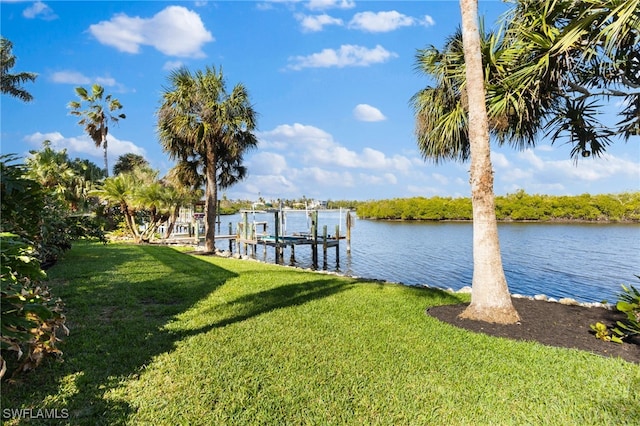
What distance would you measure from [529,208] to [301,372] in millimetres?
62464

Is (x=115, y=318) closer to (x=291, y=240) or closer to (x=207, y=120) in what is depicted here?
(x=207, y=120)

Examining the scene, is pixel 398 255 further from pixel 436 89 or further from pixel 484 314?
pixel 484 314

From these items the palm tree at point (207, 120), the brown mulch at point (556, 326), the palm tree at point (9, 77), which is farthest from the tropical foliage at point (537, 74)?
the palm tree at point (9, 77)

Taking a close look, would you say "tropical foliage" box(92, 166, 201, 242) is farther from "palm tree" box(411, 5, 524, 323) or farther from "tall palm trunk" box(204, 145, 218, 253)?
"palm tree" box(411, 5, 524, 323)

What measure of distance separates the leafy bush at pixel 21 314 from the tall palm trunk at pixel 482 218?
5051 mm

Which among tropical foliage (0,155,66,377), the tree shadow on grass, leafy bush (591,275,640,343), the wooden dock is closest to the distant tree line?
the wooden dock

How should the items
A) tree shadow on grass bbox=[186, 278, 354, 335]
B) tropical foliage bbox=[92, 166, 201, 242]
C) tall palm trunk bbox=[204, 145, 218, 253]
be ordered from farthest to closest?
tropical foliage bbox=[92, 166, 201, 242] → tall palm trunk bbox=[204, 145, 218, 253] → tree shadow on grass bbox=[186, 278, 354, 335]

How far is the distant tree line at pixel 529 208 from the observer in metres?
51.7

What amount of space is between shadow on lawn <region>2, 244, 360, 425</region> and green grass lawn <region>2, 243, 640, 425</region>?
0.02 m

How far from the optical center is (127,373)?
319 centimetres

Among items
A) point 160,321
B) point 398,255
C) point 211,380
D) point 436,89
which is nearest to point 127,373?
point 211,380

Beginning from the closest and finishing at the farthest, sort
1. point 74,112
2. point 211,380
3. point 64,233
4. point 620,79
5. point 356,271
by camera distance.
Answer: point 211,380 < point 620,79 < point 64,233 < point 356,271 < point 74,112

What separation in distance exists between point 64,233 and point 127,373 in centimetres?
808

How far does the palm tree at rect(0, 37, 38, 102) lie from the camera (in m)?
23.7
